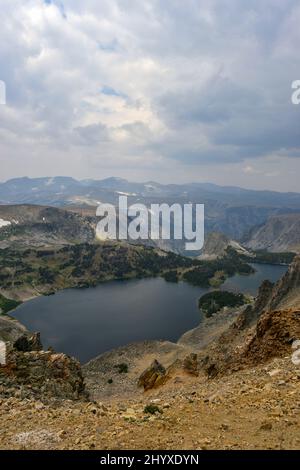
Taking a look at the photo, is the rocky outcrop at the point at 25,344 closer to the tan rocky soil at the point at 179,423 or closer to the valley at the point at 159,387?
the valley at the point at 159,387

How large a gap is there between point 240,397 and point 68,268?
187543 millimetres

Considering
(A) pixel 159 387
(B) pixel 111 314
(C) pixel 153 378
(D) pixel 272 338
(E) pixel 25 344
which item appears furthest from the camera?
(B) pixel 111 314

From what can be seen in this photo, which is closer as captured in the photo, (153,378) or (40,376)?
(40,376)

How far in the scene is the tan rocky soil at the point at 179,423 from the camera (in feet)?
39.2

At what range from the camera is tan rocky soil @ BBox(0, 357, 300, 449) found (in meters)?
12.0

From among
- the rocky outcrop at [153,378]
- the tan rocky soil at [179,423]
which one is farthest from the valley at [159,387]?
the rocky outcrop at [153,378]

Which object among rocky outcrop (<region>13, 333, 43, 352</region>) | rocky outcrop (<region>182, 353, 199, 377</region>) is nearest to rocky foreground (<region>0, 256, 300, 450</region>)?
rocky outcrop (<region>13, 333, 43, 352</region>)

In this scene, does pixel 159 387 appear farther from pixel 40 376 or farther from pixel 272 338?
pixel 40 376

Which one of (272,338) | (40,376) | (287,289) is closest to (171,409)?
(40,376)

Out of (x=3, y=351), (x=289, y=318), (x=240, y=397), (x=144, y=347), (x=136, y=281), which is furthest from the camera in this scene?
(x=136, y=281)

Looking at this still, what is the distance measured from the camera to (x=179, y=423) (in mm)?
13844

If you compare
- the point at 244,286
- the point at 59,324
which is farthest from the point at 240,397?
the point at 244,286

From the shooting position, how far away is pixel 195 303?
143625mm
